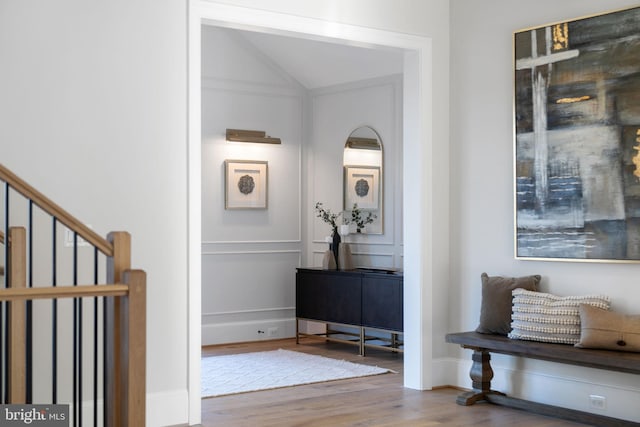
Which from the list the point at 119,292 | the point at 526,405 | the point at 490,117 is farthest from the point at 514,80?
the point at 119,292

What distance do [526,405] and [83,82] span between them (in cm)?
323

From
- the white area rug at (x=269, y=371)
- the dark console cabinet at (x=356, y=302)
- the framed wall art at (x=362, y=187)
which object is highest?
the framed wall art at (x=362, y=187)

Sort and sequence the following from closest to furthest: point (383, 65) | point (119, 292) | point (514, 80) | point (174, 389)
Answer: point (119, 292)
point (174, 389)
point (514, 80)
point (383, 65)

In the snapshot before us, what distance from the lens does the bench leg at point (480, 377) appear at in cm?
528

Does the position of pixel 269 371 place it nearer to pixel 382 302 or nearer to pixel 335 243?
pixel 382 302

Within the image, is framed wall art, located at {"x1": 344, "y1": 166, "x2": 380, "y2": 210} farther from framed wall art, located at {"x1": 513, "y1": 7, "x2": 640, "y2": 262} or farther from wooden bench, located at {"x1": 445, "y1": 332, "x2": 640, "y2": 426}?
wooden bench, located at {"x1": 445, "y1": 332, "x2": 640, "y2": 426}

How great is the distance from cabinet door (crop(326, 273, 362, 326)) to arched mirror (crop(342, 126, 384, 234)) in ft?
2.14

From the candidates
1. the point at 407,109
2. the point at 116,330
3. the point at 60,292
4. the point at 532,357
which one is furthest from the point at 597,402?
the point at 60,292

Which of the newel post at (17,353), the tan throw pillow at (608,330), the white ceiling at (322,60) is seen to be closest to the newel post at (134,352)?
the newel post at (17,353)

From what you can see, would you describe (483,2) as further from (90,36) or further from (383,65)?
(90,36)

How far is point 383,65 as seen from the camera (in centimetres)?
755

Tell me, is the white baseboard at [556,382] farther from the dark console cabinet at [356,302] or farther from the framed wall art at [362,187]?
the framed wall art at [362,187]

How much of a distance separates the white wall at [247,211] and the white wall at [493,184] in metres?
2.77

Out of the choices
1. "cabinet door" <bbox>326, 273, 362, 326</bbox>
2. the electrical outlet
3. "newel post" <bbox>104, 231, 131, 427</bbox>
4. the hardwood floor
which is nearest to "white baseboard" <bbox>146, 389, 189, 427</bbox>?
the hardwood floor
